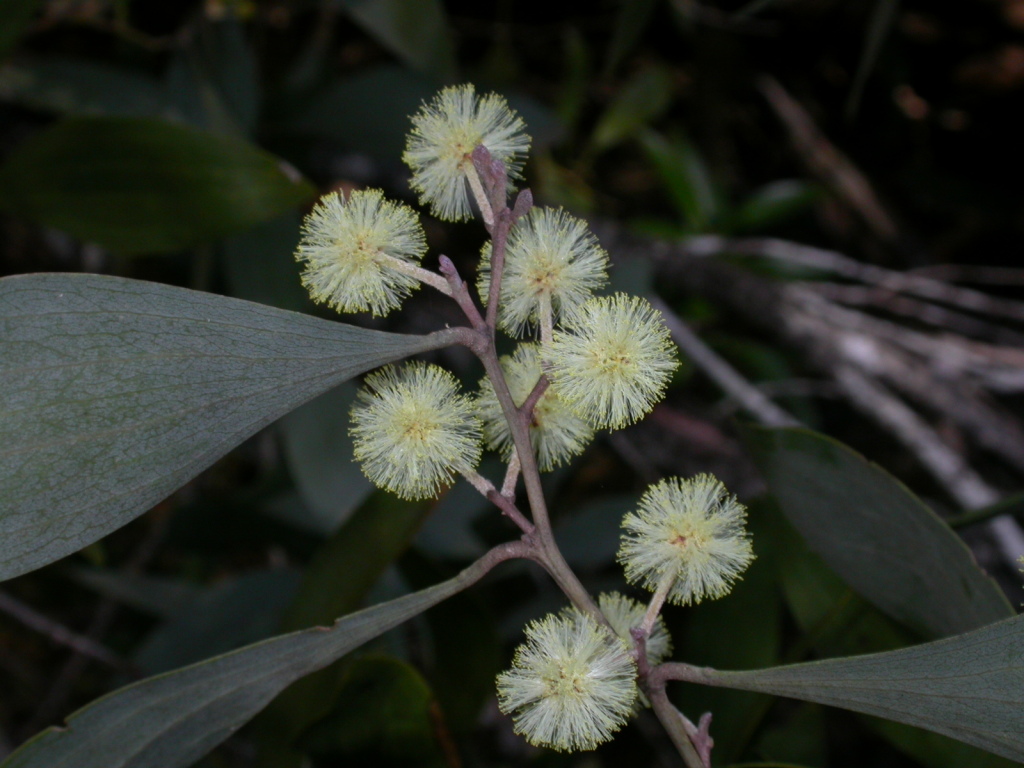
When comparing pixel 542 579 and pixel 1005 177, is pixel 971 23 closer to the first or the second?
pixel 1005 177

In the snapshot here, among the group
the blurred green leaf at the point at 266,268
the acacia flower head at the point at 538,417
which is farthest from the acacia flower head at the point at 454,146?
the blurred green leaf at the point at 266,268

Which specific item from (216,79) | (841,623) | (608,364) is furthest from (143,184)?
(841,623)

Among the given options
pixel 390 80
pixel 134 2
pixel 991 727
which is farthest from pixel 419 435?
pixel 134 2

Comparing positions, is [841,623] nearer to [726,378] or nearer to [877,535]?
[877,535]

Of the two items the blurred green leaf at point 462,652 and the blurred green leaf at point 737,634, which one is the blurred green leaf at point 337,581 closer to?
the blurred green leaf at point 462,652

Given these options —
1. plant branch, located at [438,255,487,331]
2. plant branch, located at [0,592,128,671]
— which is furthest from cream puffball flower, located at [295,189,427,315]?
plant branch, located at [0,592,128,671]
